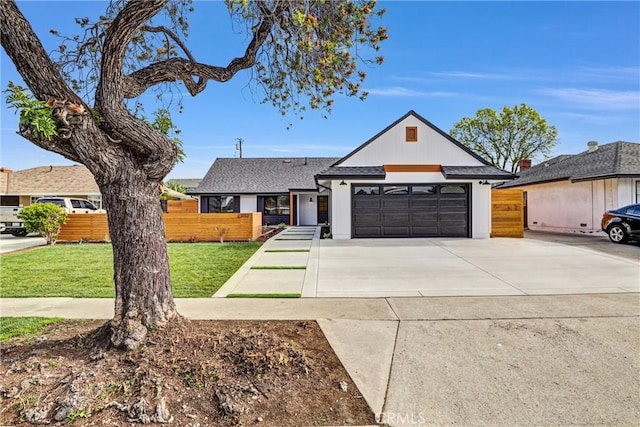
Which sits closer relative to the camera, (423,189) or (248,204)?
(423,189)

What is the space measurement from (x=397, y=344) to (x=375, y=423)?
1540 mm

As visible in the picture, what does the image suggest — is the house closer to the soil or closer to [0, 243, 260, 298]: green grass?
[0, 243, 260, 298]: green grass

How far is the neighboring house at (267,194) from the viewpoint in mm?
24656

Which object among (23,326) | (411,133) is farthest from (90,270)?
(411,133)

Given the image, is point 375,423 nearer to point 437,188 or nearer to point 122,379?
point 122,379

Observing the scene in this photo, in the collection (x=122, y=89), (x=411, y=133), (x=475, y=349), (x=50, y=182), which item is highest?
(x=411, y=133)

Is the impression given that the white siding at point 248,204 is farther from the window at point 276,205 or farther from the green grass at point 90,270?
the green grass at point 90,270

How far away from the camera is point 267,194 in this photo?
2470cm

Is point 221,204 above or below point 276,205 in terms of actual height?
above

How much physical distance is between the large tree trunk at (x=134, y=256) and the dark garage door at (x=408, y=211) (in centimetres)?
1223

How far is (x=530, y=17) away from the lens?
29.5 ft

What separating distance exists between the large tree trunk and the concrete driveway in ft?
10.6

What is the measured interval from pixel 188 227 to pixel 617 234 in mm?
16775

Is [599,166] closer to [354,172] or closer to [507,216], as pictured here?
[507,216]
